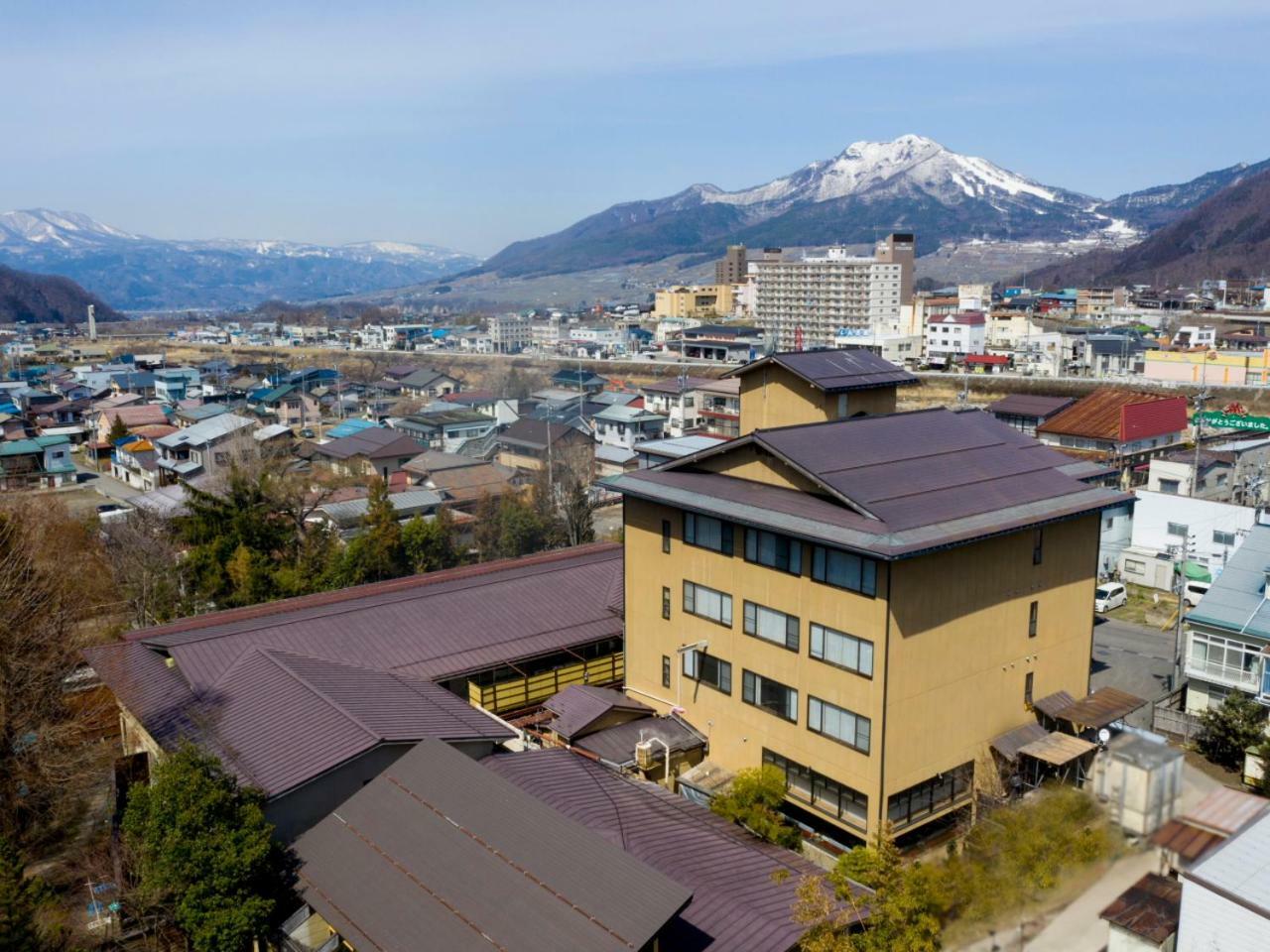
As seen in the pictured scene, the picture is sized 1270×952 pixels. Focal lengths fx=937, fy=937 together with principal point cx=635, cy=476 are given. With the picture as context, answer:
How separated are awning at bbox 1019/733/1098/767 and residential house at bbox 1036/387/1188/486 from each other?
1443 cm

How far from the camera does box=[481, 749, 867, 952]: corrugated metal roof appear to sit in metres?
5.26

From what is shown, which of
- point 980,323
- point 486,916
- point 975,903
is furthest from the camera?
point 980,323

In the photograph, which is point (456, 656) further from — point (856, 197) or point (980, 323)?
point (856, 197)

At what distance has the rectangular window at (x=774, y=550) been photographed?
7449 mm

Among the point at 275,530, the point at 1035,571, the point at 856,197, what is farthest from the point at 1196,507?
the point at 856,197

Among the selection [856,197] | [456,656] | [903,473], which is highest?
[856,197]

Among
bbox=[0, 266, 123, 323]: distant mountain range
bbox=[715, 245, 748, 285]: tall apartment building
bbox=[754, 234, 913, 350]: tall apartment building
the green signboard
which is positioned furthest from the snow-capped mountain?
the green signboard

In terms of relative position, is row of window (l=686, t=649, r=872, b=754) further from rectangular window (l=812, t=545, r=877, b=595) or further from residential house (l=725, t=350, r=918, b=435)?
residential house (l=725, t=350, r=918, b=435)

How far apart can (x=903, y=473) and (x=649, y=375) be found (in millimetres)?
36935

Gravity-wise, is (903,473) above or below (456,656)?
above

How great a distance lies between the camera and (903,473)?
7387mm

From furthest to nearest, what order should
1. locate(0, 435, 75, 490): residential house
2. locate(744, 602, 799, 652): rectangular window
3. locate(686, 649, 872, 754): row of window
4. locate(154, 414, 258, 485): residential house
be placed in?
1. locate(0, 435, 75, 490): residential house
2. locate(154, 414, 258, 485): residential house
3. locate(744, 602, 799, 652): rectangular window
4. locate(686, 649, 872, 754): row of window

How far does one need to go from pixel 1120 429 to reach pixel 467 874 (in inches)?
783

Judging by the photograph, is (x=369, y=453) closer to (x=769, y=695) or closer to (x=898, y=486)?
(x=769, y=695)
